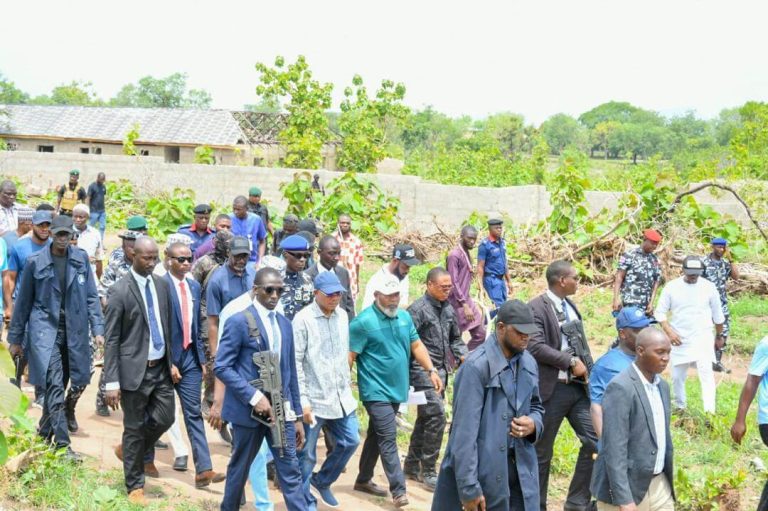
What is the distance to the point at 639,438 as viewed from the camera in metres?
5.48

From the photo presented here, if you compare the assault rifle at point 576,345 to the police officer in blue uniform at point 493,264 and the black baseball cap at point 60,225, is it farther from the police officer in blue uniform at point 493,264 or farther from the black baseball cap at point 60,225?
the police officer in blue uniform at point 493,264

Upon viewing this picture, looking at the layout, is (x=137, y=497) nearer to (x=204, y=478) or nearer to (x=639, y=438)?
(x=204, y=478)

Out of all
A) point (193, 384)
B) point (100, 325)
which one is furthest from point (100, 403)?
point (193, 384)

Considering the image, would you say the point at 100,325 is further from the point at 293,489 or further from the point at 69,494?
the point at 293,489

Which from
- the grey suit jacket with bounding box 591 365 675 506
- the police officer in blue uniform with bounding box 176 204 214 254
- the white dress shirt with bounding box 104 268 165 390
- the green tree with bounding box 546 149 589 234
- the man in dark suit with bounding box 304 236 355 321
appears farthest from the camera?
the green tree with bounding box 546 149 589 234

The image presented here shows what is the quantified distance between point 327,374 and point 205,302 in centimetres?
182

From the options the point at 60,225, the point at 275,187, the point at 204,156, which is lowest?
the point at 60,225

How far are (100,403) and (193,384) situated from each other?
233 centimetres

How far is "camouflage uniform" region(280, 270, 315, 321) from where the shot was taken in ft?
26.1

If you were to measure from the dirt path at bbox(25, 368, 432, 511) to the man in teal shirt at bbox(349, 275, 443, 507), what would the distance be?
41 cm

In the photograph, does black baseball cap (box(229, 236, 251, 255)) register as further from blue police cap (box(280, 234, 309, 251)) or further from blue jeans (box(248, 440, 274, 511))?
blue jeans (box(248, 440, 274, 511))

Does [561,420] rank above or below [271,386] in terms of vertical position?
below

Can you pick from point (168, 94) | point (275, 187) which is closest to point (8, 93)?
point (168, 94)

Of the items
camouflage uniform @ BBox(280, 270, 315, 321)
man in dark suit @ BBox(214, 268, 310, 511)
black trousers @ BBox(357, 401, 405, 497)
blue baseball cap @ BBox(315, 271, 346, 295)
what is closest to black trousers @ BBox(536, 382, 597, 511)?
black trousers @ BBox(357, 401, 405, 497)
